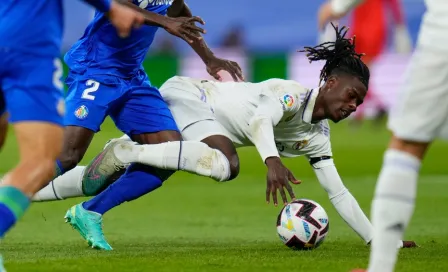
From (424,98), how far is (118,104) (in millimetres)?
3310

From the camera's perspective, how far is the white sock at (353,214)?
7340 millimetres

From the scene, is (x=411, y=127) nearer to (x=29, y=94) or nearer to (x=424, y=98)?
(x=424, y=98)

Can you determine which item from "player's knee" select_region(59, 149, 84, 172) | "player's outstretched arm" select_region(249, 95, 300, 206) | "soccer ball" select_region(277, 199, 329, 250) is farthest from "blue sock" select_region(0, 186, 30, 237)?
"soccer ball" select_region(277, 199, 329, 250)

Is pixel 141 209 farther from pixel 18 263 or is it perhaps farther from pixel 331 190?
pixel 18 263

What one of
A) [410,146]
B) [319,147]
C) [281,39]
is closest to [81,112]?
[319,147]

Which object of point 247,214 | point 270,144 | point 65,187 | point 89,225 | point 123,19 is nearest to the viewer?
point 123,19

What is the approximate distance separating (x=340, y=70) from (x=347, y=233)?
1.74 metres

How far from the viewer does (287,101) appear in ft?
23.8

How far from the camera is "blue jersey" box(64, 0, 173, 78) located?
739 centimetres

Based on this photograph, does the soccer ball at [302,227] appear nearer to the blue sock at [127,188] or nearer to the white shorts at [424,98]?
the blue sock at [127,188]

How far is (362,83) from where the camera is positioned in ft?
24.3

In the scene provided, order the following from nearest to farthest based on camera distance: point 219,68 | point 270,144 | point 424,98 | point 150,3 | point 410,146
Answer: point 424,98
point 410,146
point 270,144
point 150,3
point 219,68

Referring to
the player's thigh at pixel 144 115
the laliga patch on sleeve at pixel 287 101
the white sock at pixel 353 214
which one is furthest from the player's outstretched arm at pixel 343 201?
the player's thigh at pixel 144 115

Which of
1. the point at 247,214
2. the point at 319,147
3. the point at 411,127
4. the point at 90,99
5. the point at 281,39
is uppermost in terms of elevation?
the point at 411,127
